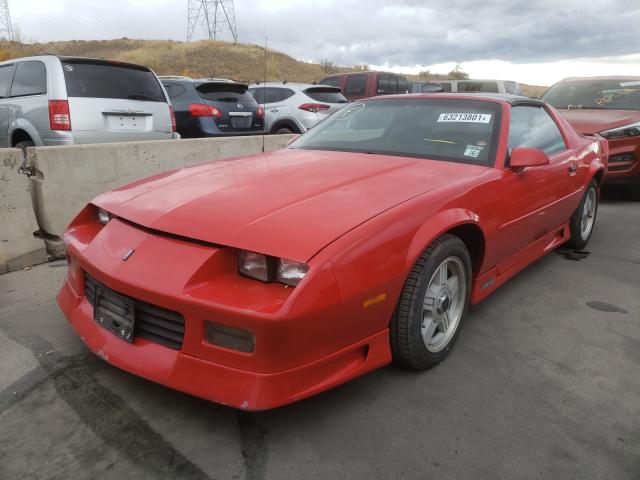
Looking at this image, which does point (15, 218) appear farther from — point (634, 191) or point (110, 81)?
point (634, 191)

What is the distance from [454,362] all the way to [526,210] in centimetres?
119

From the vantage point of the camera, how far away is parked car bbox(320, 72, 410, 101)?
13.9m

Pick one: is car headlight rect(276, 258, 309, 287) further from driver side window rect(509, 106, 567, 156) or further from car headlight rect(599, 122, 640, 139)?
car headlight rect(599, 122, 640, 139)

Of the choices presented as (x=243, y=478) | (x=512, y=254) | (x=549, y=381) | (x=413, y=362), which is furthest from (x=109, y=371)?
(x=512, y=254)

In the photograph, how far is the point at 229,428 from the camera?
2.05 meters

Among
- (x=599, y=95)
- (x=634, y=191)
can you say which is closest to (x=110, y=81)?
(x=599, y=95)

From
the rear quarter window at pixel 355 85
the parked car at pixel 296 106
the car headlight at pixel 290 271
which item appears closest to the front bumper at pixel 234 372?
the car headlight at pixel 290 271

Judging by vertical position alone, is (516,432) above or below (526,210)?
below

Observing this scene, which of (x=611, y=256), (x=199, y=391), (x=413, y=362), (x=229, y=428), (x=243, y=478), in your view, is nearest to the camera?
(x=243, y=478)

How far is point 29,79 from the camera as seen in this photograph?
18.5ft

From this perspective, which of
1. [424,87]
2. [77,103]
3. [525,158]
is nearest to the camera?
[525,158]

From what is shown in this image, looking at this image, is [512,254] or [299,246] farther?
[512,254]

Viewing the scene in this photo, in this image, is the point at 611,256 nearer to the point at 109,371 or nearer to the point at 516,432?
the point at 516,432

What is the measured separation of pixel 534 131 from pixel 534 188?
23.8 inches
